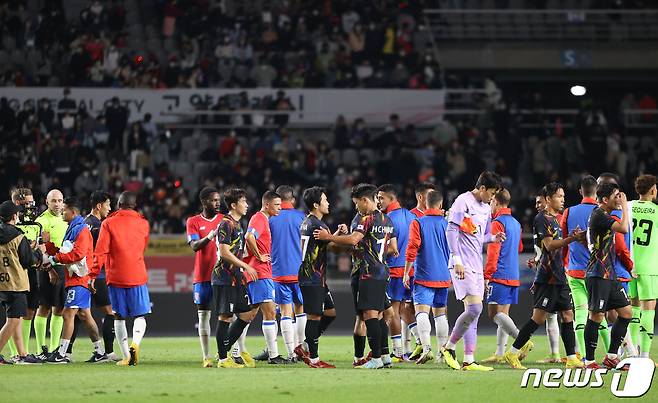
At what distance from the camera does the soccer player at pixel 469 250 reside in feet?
51.5

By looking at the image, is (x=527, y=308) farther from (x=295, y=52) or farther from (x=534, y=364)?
(x=295, y=52)

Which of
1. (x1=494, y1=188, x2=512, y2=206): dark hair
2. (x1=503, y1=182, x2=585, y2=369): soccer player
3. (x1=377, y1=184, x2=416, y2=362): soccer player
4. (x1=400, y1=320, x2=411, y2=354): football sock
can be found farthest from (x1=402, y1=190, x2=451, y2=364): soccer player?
(x1=503, y1=182, x2=585, y2=369): soccer player

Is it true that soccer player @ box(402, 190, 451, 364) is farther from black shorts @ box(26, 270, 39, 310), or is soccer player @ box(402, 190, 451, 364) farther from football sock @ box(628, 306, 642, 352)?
black shorts @ box(26, 270, 39, 310)

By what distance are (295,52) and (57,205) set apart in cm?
1796

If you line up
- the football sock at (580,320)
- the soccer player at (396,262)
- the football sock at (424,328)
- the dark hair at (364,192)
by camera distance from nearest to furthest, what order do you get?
1. the dark hair at (364,192)
2. the football sock at (580,320)
3. the football sock at (424,328)
4. the soccer player at (396,262)

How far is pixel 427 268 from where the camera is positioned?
1753 cm

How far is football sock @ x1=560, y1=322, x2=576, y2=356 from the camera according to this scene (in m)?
16.6

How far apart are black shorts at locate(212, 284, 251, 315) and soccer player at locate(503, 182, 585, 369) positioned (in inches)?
139

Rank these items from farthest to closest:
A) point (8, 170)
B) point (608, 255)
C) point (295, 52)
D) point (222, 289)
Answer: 1. point (295, 52)
2. point (8, 170)
3. point (222, 289)
4. point (608, 255)

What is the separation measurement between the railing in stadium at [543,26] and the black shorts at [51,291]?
20.2 metres

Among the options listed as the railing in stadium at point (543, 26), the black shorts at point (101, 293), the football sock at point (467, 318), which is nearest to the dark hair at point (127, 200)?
the black shorts at point (101, 293)

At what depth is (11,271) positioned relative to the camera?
17.1m

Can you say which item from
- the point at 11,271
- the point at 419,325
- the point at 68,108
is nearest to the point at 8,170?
the point at 68,108

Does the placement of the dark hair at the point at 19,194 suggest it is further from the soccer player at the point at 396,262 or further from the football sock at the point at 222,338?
the soccer player at the point at 396,262
